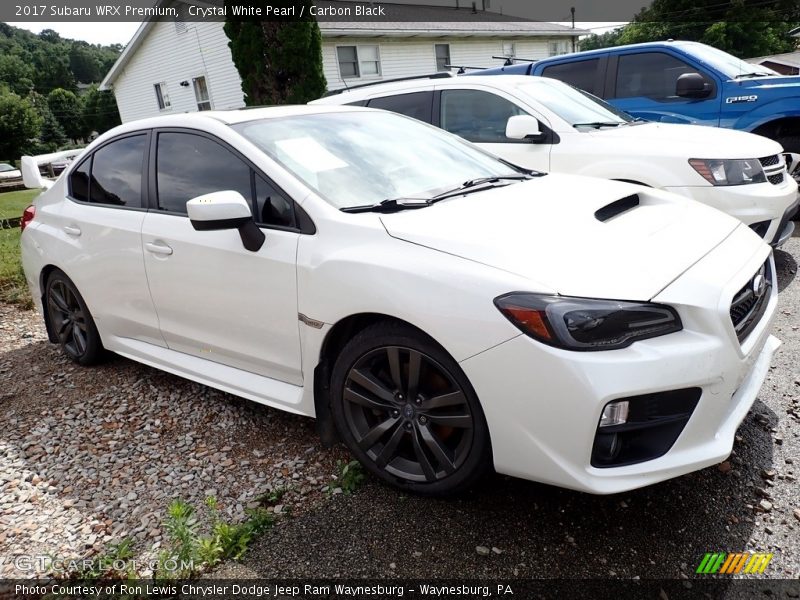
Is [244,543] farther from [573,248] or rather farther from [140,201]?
[140,201]

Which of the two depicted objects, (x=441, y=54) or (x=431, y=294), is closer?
(x=431, y=294)

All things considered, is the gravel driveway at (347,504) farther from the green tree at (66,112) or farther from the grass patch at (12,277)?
the green tree at (66,112)

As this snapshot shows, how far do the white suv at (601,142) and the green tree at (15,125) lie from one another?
4933 cm

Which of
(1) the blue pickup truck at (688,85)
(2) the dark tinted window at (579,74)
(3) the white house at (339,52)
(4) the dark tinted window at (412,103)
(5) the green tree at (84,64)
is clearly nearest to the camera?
(4) the dark tinted window at (412,103)

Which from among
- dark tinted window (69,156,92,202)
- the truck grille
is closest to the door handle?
dark tinted window (69,156,92,202)

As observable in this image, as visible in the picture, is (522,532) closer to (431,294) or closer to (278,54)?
(431,294)

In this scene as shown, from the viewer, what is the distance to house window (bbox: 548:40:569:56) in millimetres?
27844

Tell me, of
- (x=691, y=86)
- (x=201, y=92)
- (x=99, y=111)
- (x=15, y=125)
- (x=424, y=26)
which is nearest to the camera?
(x=691, y=86)

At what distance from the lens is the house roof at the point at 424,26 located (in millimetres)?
20377

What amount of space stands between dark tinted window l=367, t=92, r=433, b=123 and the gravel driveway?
3.76 meters

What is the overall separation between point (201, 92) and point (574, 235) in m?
22.7

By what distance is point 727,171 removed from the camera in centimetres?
467

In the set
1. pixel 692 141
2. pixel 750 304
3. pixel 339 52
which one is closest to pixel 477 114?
pixel 692 141

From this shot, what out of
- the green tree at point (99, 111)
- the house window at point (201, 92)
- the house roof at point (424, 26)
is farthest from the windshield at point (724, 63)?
the green tree at point (99, 111)
